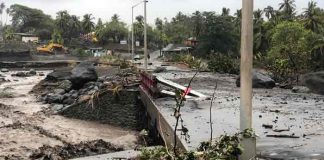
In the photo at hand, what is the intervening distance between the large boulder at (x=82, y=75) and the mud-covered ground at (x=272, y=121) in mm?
11059

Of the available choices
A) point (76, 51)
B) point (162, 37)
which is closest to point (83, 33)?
point (162, 37)

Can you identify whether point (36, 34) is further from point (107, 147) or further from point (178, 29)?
point (107, 147)

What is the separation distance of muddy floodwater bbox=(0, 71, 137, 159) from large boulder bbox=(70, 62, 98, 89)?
10.5 ft

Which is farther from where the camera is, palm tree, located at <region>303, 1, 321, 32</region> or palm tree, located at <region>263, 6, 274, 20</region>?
palm tree, located at <region>263, 6, 274, 20</region>

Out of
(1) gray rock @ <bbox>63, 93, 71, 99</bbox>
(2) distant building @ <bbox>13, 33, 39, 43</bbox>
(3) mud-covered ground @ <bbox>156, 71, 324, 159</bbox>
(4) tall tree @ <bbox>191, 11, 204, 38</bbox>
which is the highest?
(4) tall tree @ <bbox>191, 11, 204, 38</bbox>

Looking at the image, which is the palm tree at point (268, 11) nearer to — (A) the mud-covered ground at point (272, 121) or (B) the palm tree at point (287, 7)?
(B) the palm tree at point (287, 7)

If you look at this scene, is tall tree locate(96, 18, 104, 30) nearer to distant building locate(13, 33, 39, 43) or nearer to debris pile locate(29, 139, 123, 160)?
distant building locate(13, 33, 39, 43)

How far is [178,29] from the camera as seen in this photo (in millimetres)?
110000

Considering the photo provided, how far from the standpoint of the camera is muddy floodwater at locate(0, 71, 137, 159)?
15.7 metres

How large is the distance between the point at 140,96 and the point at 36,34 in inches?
3846

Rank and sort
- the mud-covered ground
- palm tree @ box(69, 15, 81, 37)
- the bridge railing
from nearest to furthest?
1. the mud-covered ground
2. the bridge railing
3. palm tree @ box(69, 15, 81, 37)

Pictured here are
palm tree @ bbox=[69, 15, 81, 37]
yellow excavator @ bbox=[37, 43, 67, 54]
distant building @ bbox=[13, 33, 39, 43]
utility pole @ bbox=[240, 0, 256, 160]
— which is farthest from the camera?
palm tree @ bbox=[69, 15, 81, 37]

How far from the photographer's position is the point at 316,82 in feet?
72.3

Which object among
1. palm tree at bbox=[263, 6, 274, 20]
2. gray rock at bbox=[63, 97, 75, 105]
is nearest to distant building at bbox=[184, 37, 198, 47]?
palm tree at bbox=[263, 6, 274, 20]
